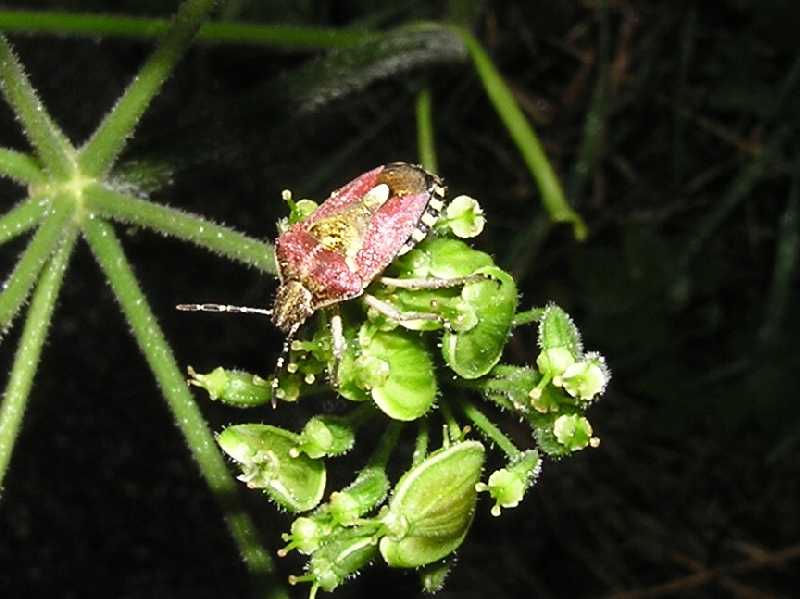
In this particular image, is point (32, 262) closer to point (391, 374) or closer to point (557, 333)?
point (391, 374)

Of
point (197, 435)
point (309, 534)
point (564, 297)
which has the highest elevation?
point (564, 297)

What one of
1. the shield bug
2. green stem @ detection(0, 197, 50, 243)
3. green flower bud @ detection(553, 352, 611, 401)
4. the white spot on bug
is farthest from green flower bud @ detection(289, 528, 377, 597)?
green stem @ detection(0, 197, 50, 243)

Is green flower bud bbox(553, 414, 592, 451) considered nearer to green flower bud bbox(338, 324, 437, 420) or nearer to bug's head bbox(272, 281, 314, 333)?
green flower bud bbox(338, 324, 437, 420)

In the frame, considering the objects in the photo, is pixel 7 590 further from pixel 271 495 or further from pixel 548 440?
pixel 548 440

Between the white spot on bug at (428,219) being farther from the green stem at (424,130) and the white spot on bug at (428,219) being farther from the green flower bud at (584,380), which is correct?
the green stem at (424,130)

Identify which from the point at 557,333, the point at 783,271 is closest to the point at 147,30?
the point at 557,333

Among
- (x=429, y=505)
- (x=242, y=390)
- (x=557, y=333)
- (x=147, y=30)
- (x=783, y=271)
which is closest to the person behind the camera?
(x=429, y=505)

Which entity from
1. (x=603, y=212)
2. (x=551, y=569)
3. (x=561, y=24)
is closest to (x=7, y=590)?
Result: (x=551, y=569)
